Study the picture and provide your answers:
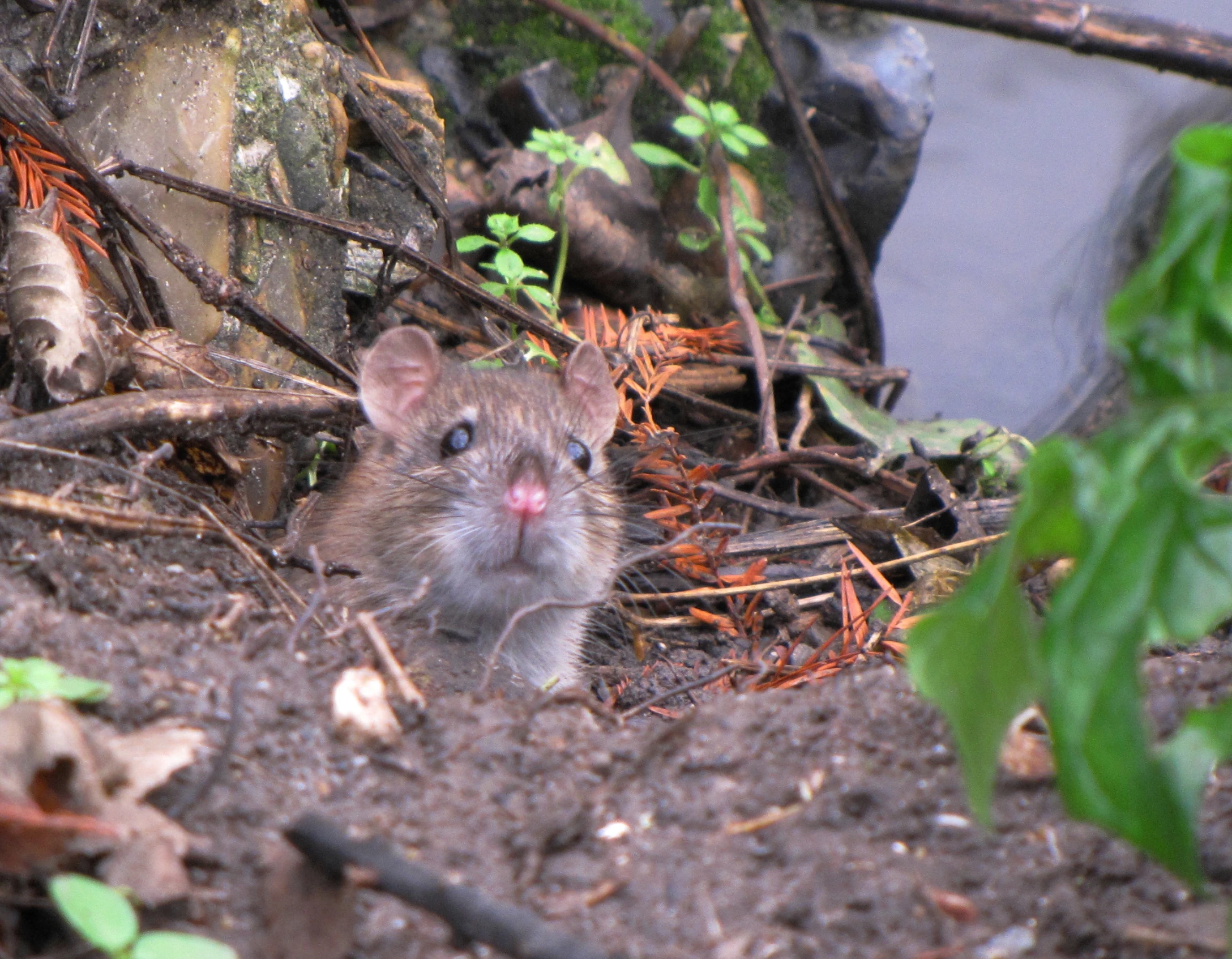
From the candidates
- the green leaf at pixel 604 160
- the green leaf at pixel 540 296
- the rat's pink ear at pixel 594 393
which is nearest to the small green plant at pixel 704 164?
the green leaf at pixel 604 160

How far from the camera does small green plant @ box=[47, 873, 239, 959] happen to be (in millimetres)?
1541

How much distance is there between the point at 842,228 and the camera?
6.54 metres

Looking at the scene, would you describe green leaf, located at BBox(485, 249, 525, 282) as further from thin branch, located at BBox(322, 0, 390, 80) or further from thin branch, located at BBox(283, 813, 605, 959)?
thin branch, located at BBox(283, 813, 605, 959)

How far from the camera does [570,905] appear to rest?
186 cm

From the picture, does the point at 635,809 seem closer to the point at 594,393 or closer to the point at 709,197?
the point at 594,393

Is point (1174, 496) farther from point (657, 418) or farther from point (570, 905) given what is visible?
point (657, 418)

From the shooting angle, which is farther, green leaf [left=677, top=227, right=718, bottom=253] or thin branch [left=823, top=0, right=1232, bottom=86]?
green leaf [left=677, top=227, right=718, bottom=253]

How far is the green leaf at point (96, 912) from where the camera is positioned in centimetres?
154

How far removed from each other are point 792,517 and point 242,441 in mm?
2207

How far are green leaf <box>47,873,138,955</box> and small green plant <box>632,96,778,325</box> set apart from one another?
172 inches

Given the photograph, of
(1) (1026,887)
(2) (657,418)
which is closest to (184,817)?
(1) (1026,887)

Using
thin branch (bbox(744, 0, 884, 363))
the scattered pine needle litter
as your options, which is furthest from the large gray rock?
the scattered pine needle litter

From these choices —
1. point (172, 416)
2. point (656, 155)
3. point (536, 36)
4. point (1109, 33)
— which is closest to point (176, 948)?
point (172, 416)

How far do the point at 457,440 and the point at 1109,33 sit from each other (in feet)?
11.7
